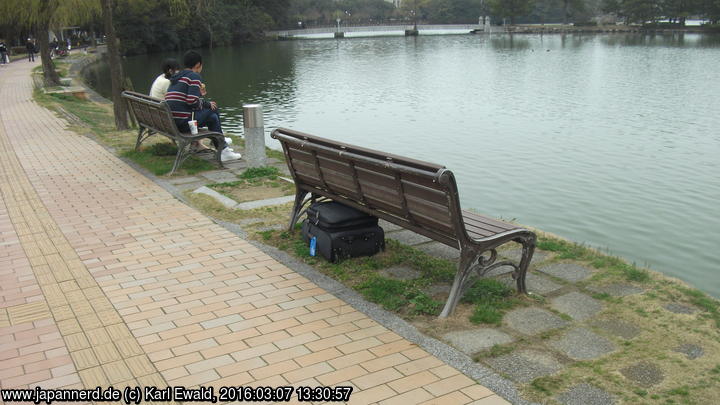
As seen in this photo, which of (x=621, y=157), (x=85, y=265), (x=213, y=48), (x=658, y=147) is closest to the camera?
(x=85, y=265)

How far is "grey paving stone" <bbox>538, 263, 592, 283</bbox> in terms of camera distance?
5180mm

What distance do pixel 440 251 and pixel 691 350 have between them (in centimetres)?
221

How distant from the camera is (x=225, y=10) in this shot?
77.0 meters

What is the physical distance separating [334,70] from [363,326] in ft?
131

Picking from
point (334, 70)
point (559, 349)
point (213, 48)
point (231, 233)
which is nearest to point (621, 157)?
point (231, 233)

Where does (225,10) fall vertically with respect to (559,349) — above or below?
above

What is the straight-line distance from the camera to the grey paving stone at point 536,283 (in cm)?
492

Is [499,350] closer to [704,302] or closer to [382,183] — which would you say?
[382,183]

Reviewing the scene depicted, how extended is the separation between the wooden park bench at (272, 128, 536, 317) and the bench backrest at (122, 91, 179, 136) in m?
3.52

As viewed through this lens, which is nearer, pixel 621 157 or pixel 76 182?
pixel 76 182

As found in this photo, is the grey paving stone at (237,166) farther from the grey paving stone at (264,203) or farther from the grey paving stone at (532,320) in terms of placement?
the grey paving stone at (532,320)

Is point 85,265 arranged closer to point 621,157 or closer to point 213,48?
point 621,157

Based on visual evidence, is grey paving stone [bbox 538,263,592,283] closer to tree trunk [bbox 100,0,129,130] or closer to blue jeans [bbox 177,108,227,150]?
blue jeans [bbox 177,108,227,150]

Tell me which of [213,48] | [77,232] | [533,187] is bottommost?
[533,187]
